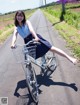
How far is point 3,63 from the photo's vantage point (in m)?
11.0

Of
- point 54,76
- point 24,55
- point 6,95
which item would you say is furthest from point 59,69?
point 24,55

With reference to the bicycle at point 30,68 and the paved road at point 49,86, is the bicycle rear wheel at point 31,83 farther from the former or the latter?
the paved road at point 49,86

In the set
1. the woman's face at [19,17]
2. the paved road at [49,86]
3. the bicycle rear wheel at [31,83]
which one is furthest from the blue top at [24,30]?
the paved road at [49,86]

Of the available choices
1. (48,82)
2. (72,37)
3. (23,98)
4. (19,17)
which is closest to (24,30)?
(19,17)

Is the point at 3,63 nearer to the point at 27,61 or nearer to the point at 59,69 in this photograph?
the point at 59,69

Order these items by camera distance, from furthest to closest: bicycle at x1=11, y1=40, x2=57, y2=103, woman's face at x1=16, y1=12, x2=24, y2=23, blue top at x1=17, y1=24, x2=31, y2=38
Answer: blue top at x1=17, y1=24, x2=31, y2=38, woman's face at x1=16, y1=12, x2=24, y2=23, bicycle at x1=11, y1=40, x2=57, y2=103

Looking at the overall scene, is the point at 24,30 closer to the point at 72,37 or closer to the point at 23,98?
the point at 23,98

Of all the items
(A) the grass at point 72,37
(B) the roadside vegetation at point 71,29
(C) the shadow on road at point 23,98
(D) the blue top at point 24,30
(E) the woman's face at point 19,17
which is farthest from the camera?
(B) the roadside vegetation at point 71,29

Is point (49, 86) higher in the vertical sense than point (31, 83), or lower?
lower

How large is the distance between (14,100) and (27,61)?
1054 millimetres

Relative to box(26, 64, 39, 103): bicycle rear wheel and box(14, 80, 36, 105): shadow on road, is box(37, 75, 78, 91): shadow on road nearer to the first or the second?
box(14, 80, 36, 105): shadow on road

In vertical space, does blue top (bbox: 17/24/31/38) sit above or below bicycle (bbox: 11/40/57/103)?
above

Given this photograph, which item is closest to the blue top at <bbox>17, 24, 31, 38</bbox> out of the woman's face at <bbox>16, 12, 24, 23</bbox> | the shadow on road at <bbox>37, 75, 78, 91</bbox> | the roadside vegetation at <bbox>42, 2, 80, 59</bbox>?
the woman's face at <bbox>16, 12, 24, 23</bbox>

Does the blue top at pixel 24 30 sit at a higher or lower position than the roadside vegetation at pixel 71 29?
higher
